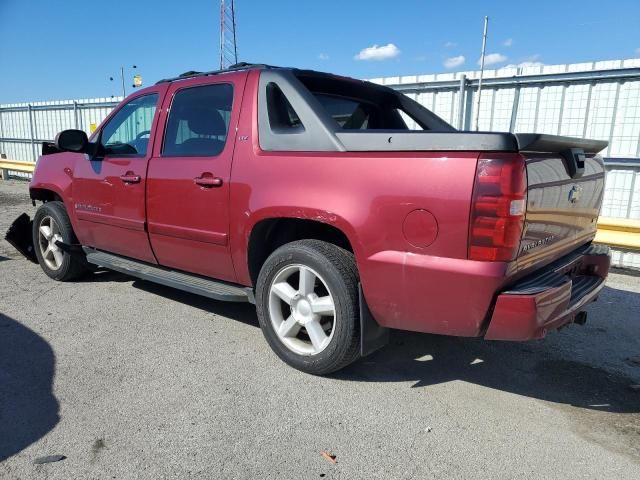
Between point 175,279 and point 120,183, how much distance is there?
3.36 feet

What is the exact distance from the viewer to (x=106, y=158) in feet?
14.2

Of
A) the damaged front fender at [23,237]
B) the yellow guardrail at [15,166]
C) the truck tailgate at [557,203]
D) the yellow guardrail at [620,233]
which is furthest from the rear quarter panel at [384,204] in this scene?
the yellow guardrail at [15,166]

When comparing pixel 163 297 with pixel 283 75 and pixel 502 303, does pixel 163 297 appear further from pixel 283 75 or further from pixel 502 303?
pixel 502 303

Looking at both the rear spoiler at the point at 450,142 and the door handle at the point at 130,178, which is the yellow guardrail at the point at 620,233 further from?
the door handle at the point at 130,178

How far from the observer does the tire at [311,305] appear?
2891 mm

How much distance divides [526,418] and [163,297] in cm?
333

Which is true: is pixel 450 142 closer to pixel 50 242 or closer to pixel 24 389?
pixel 24 389

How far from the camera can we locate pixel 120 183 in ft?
13.6

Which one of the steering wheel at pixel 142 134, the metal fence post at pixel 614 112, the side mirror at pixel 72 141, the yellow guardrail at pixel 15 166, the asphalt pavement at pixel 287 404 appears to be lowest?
the asphalt pavement at pixel 287 404

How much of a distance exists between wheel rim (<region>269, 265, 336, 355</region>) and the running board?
0.26 meters

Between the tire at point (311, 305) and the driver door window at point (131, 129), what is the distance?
1.74 metres

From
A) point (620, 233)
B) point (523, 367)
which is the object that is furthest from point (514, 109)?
point (523, 367)

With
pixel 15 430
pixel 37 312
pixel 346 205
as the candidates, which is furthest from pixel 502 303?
pixel 37 312

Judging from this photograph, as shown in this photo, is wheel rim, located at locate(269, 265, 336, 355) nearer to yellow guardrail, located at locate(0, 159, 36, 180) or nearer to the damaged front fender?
the damaged front fender
